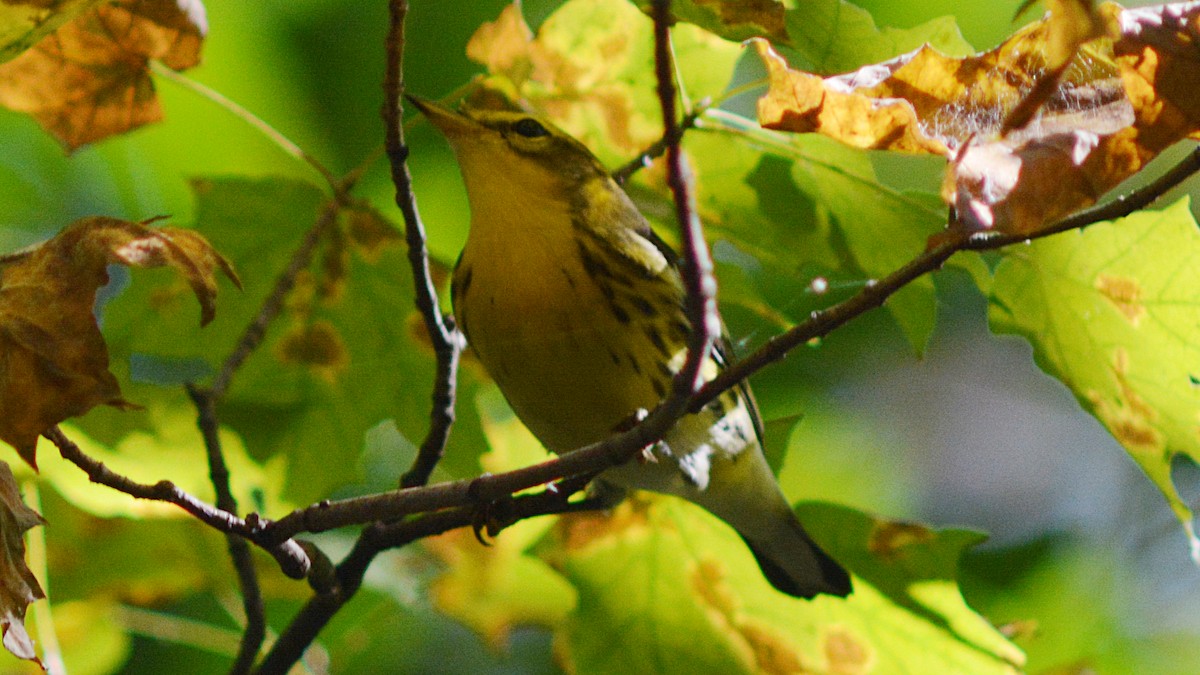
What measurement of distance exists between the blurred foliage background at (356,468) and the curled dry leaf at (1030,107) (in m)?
0.44

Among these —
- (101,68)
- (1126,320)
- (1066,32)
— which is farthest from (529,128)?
(1066,32)

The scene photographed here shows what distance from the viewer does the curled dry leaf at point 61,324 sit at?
83 centimetres

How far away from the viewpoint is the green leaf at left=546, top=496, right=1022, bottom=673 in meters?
1.53

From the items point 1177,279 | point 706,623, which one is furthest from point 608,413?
point 1177,279

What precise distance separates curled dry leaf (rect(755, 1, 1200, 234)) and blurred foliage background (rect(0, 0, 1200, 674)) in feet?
1.45

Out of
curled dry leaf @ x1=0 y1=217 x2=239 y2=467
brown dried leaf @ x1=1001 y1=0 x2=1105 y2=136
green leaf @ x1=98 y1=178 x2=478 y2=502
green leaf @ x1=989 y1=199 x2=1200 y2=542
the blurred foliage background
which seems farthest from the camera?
the blurred foliage background

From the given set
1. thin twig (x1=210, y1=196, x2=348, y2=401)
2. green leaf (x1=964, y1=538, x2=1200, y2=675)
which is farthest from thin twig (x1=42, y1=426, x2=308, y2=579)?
green leaf (x1=964, y1=538, x2=1200, y2=675)

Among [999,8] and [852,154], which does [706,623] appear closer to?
[852,154]

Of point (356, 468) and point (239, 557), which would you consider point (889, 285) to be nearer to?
point (239, 557)

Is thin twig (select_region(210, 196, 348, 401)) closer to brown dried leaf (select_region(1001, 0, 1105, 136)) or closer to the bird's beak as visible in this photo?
the bird's beak

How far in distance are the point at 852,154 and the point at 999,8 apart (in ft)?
2.59

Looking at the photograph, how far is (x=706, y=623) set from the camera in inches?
62.5

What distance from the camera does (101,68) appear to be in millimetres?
1401

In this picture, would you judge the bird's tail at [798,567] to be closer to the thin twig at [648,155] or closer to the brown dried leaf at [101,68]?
the thin twig at [648,155]
